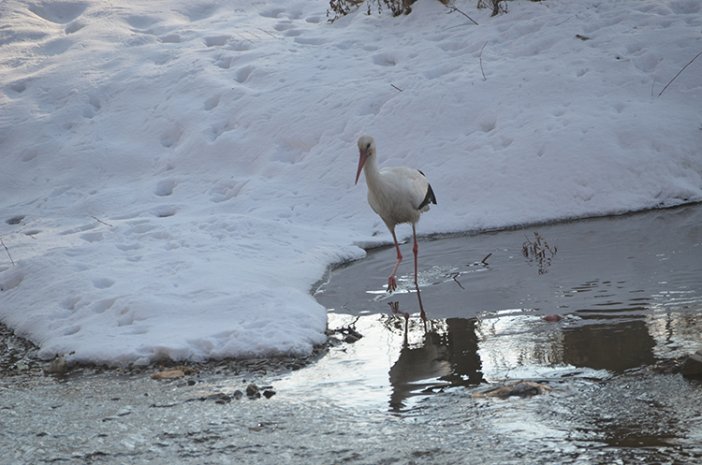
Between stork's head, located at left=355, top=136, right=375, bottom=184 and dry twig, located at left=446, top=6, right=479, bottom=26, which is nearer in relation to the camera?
stork's head, located at left=355, top=136, right=375, bottom=184

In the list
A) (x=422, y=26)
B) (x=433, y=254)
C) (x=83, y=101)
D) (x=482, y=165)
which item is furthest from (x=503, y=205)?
(x=83, y=101)

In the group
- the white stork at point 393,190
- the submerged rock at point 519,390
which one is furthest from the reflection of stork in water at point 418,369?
the white stork at point 393,190

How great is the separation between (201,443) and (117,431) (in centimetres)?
65

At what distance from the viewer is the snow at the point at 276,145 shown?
8.26 meters

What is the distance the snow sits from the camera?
8.26 meters

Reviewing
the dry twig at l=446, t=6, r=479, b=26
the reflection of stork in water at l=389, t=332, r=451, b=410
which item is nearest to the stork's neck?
the reflection of stork in water at l=389, t=332, r=451, b=410

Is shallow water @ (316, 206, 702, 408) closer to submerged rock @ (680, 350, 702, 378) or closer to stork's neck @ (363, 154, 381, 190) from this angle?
submerged rock @ (680, 350, 702, 378)

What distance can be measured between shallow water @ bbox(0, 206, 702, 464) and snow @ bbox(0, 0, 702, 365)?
2.25 ft

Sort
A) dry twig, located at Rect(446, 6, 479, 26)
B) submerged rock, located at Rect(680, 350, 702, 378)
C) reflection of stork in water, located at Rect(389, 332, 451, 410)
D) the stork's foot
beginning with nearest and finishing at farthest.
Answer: submerged rock, located at Rect(680, 350, 702, 378) < reflection of stork in water, located at Rect(389, 332, 451, 410) < the stork's foot < dry twig, located at Rect(446, 6, 479, 26)

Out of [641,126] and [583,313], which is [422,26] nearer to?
[641,126]

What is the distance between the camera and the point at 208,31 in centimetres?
1686

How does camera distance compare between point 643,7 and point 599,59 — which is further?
point 643,7

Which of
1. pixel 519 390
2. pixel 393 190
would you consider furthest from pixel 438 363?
pixel 393 190

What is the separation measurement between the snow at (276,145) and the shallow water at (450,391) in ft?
2.25
